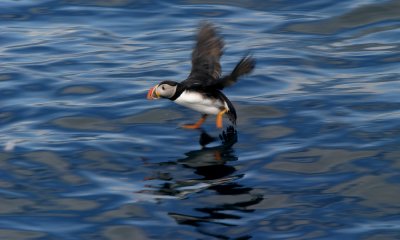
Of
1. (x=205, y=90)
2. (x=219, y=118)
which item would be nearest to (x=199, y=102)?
(x=205, y=90)

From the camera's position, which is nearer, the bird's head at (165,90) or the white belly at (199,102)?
the bird's head at (165,90)

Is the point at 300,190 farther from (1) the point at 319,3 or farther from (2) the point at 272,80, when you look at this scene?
(1) the point at 319,3

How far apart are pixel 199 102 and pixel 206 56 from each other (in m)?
1.38

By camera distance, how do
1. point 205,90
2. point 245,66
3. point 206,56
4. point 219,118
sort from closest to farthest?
point 245,66
point 205,90
point 219,118
point 206,56

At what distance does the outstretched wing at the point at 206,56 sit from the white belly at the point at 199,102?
1.56 ft

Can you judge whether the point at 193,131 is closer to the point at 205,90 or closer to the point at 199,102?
the point at 199,102

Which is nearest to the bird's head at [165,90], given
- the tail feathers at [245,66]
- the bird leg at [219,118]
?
the bird leg at [219,118]

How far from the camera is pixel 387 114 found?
13.8 metres

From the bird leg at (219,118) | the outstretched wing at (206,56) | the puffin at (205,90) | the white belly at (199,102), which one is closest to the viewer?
the puffin at (205,90)

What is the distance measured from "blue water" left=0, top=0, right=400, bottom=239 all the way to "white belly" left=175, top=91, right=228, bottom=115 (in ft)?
1.54

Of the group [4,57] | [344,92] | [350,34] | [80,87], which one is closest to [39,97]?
[80,87]

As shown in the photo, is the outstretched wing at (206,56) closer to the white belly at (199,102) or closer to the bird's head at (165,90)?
the white belly at (199,102)

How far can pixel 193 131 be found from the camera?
1372 centimetres

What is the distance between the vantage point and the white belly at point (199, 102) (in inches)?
512
